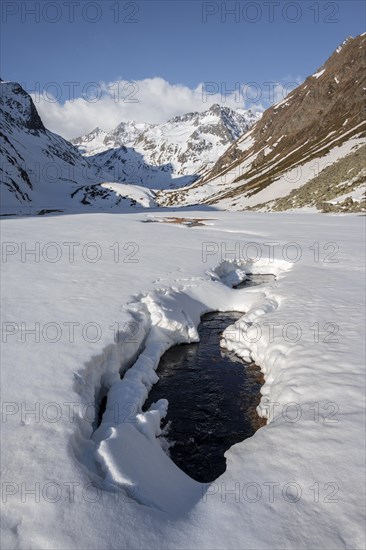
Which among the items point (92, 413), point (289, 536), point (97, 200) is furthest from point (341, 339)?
point (97, 200)

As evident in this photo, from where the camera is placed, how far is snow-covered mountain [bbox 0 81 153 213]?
102 metres

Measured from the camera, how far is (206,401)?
27.9 feet

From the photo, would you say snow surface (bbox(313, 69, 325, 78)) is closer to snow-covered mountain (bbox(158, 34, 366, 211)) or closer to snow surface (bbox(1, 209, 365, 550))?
snow-covered mountain (bbox(158, 34, 366, 211))

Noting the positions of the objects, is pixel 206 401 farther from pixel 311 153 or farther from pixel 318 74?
pixel 318 74

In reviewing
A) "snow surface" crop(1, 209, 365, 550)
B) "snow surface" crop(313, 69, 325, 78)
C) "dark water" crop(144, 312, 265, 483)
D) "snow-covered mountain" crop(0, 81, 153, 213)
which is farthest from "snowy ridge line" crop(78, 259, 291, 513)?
"snow surface" crop(313, 69, 325, 78)

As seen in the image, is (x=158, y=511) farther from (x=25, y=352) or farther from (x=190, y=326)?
(x=190, y=326)

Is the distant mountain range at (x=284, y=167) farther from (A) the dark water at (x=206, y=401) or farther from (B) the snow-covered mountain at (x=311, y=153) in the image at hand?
(A) the dark water at (x=206, y=401)

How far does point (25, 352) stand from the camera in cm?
759

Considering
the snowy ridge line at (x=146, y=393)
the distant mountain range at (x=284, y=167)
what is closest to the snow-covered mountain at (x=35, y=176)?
the distant mountain range at (x=284, y=167)

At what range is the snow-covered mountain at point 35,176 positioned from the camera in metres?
102

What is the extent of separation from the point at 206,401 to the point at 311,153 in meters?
91.2

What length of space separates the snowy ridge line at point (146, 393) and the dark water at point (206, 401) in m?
0.36

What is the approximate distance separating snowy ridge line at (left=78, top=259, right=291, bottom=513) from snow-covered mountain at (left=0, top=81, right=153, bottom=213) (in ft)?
248

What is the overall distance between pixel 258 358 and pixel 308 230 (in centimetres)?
2098
